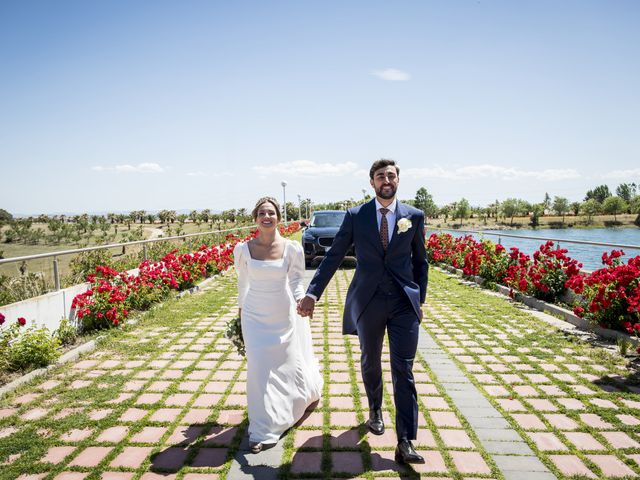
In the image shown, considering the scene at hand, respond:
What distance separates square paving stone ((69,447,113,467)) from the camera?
3000 mm

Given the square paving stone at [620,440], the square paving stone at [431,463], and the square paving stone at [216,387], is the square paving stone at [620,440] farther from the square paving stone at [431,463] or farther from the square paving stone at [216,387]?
the square paving stone at [216,387]

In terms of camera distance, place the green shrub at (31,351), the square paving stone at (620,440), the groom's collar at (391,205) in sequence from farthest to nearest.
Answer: the green shrub at (31,351)
the groom's collar at (391,205)
the square paving stone at (620,440)

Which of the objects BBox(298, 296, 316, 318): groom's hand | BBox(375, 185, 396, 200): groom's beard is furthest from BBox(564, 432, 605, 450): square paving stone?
BBox(375, 185, 396, 200): groom's beard

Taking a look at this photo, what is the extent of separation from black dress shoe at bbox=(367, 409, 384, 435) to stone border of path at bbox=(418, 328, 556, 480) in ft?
2.62

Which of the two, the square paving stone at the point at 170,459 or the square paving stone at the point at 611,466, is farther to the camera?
the square paving stone at the point at 170,459

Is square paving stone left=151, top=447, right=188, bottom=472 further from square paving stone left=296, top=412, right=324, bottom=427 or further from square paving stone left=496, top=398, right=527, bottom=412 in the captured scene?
square paving stone left=496, top=398, right=527, bottom=412

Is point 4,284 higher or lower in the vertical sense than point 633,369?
higher

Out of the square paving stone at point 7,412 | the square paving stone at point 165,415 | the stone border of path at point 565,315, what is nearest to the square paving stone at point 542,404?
the stone border of path at point 565,315

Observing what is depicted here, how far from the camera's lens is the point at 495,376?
4672 mm

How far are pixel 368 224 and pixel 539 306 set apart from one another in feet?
20.4

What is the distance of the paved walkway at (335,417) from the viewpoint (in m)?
2.94

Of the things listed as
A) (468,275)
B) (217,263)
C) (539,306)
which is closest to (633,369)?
(539,306)

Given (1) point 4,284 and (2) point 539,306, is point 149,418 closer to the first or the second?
(1) point 4,284

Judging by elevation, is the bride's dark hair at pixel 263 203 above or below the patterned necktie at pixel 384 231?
above
